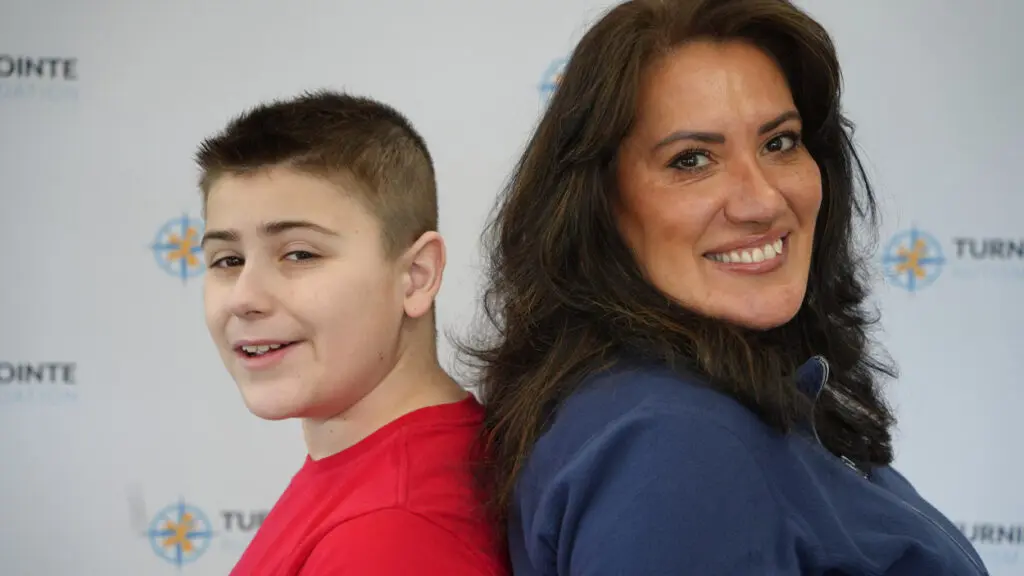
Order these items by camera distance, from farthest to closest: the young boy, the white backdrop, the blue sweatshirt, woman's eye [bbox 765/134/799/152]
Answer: the white backdrop, woman's eye [bbox 765/134/799/152], the young boy, the blue sweatshirt

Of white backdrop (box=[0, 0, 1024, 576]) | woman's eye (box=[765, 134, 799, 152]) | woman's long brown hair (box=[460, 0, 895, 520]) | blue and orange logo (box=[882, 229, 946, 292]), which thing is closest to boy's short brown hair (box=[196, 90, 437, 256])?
woman's long brown hair (box=[460, 0, 895, 520])

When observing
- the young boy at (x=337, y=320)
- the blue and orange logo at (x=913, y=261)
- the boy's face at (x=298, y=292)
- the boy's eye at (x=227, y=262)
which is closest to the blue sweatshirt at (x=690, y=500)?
the young boy at (x=337, y=320)

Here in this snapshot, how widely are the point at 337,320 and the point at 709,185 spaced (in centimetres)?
39

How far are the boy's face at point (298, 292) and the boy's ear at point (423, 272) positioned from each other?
0.04 ft

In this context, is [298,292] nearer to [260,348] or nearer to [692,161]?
[260,348]

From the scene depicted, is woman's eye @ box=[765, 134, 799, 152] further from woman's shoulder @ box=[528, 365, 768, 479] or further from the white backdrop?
the white backdrop

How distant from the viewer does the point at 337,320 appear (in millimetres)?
867

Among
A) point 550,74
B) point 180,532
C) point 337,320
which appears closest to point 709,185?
point 337,320

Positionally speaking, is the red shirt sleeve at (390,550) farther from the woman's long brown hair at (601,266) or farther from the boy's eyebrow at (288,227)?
the boy's eyebrow at (288,227)

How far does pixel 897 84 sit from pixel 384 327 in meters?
1.38

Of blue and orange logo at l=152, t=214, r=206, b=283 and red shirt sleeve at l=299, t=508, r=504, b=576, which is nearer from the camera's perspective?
red shirt sleeve at l=299, t=508, r=504, b=576

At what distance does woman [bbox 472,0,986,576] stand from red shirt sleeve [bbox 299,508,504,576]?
72mm

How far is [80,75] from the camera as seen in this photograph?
5.84 feet

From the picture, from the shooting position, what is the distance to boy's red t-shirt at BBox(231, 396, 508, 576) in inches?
29.5
